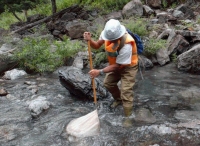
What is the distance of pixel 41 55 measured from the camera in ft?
28.6

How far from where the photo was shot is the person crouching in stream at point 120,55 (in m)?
4.45

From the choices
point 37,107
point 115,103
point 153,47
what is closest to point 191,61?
point 153,47

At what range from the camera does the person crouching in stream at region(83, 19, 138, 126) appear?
4453 millimetres

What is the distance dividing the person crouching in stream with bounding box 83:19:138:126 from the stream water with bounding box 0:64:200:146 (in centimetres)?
59

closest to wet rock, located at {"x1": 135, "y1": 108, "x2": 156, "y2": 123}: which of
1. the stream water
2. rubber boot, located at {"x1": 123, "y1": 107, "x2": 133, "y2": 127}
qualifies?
the stream water

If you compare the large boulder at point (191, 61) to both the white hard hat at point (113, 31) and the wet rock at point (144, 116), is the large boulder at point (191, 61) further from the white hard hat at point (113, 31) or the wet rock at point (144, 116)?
the white hard hat at point (113, 31)

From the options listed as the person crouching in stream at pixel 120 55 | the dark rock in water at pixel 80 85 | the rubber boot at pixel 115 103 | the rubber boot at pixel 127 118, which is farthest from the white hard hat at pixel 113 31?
the dark rock in water at pixel 80 85

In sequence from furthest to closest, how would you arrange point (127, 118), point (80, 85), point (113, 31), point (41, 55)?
point (41, 55), point (80, 85), point (127, 118), point (113, 31)

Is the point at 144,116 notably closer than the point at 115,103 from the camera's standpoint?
Yes

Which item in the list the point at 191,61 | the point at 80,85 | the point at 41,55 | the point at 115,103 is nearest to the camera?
the point at 115,103

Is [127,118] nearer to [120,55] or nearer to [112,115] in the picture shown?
[112,115]

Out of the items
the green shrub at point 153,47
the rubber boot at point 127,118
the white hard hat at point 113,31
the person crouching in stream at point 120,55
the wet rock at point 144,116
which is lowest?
the wet rock at point 144,116

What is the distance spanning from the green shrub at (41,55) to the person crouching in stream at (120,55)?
3.73m

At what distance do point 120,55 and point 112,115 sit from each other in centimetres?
145
